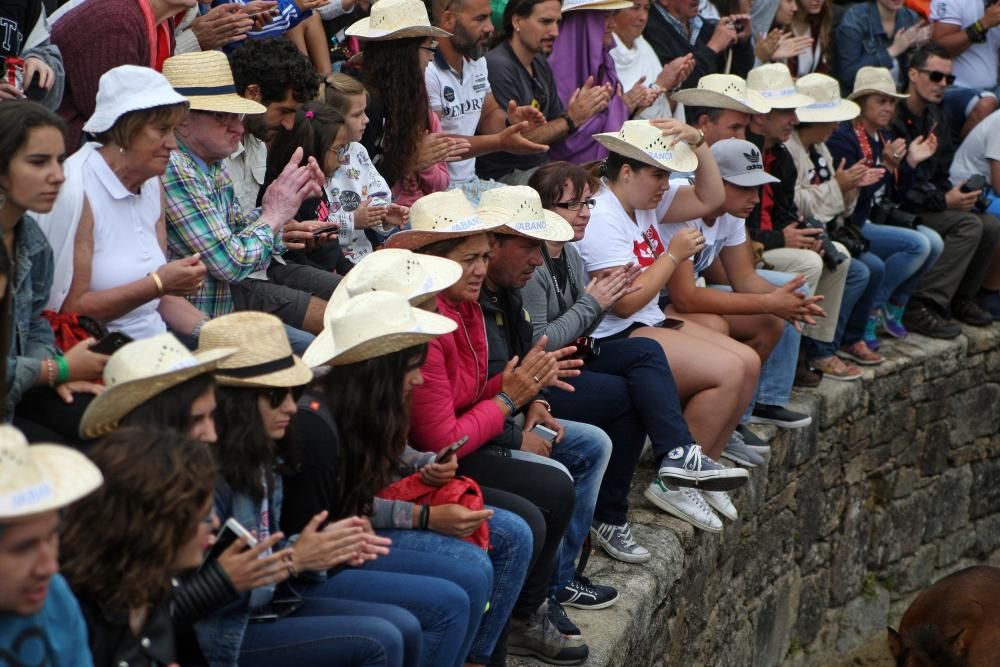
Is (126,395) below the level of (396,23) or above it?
below

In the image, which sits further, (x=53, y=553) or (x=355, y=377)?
(x=355, y=377)

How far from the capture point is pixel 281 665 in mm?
3361

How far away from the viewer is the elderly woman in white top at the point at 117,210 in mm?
3885

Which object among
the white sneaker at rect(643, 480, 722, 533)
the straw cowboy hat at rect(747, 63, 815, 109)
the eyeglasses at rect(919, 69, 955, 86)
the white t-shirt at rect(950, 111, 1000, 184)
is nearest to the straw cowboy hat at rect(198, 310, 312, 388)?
the white sneaker at rect(643, 480, 722, 533)

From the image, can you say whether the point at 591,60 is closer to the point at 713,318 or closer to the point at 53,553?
the point at 713,318

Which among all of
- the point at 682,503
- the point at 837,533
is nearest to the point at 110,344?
the point at 682,503

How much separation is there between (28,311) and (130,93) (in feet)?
2.35

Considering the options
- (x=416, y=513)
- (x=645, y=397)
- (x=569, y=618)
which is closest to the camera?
(x=416, y=513)

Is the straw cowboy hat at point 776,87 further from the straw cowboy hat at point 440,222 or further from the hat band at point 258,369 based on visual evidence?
the hat band at point 258,369

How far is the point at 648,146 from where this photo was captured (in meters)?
5.95

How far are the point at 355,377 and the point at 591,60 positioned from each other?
13.4 feet

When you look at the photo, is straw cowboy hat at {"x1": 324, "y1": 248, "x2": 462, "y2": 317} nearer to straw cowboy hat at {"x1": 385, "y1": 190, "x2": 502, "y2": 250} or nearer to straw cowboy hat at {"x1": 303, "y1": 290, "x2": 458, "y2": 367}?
straw cowboy hat at {"x1": 303, "y1": 290, "x2": 458, "y2": 367}

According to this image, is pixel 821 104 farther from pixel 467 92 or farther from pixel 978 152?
pixel 978 152

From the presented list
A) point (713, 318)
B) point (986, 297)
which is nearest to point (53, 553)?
point (713, 318)
